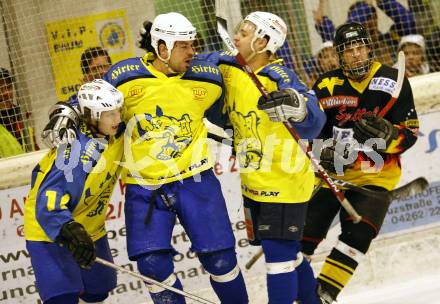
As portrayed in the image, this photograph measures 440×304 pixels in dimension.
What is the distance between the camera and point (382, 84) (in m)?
4.74

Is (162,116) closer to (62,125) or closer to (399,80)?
(62,125)

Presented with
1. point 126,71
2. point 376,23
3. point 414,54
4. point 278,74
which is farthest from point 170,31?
point 414,54

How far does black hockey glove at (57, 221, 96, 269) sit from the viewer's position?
4.05m

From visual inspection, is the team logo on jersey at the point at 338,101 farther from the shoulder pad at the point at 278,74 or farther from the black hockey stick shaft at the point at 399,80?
the shoulder pad at the point at 278,74

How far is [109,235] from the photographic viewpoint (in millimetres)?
5539

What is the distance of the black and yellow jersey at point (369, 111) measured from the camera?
4.73 m

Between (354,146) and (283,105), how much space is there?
800mm

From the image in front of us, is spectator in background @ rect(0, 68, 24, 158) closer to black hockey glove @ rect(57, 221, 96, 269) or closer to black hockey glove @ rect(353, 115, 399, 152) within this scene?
black hockey glove @ rect(57, 221, 96, 269)

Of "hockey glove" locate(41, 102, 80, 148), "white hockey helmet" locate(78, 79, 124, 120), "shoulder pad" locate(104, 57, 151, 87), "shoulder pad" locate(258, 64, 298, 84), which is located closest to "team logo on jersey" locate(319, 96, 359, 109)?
"shoulder pad" locate(258, 64, 298, 84)

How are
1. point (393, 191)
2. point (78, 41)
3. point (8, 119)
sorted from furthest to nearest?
point (78, 41)
point (8, 119)
point (393, 191)

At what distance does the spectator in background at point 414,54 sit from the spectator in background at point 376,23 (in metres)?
0.07

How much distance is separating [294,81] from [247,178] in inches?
19.4

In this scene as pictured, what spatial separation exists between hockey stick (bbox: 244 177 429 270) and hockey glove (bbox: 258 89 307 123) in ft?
2.34

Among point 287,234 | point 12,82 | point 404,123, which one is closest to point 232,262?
point 287,234
